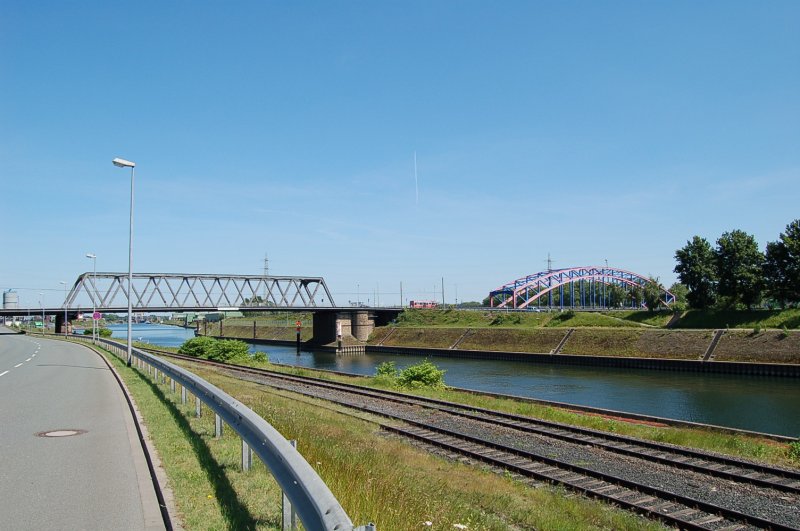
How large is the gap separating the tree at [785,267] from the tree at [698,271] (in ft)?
29.7

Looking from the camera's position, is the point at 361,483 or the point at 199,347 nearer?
the point at 361,483

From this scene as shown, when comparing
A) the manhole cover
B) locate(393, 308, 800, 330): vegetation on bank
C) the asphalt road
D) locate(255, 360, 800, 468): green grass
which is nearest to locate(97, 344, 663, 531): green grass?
the asphalt road

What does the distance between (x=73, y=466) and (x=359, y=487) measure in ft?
16.8

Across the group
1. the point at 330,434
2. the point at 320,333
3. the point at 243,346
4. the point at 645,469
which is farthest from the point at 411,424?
the point at 320,333

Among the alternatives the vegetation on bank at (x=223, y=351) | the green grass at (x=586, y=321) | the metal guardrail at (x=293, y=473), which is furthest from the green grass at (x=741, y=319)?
the metal guardrail at (x=293, y=473)

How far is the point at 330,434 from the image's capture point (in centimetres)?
1477

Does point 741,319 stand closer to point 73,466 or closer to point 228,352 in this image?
point 228,352

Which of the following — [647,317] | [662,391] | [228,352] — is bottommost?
[662,391]

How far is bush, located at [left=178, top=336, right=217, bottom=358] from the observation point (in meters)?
55.9

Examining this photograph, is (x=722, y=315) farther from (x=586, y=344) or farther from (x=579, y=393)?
(x=579, y=393)

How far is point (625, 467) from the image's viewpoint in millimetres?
14500

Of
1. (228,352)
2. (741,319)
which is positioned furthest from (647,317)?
(228,352)

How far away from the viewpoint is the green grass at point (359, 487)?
23.0 feet

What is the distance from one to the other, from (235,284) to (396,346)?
132 feet
